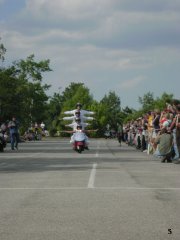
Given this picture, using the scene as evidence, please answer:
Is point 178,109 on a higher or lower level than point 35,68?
lower

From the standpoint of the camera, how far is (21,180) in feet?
54.4

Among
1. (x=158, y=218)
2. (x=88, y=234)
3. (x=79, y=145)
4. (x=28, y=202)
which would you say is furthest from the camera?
(x=79, y=145)

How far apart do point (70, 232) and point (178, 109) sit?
15823mm

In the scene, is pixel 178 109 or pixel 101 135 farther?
pixel 101 135

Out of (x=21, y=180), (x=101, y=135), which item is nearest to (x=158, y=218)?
(x=21, y=180)

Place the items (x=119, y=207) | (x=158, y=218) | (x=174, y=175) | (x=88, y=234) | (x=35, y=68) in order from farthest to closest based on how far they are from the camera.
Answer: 1. (x=35, y=68)
2. (x=174, y=175)
3. (x=119, y=207)
4. (x=158, y=218)
5. (x=88, y=234)

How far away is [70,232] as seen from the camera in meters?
8.73

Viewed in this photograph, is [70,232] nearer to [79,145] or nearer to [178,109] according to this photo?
[178,109]

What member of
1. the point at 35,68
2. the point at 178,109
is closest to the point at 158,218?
the point at 178,109

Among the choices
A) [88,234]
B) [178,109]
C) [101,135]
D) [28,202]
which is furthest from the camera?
[101,135]

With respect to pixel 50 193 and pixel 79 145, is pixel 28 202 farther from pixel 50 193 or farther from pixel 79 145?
pixel 79 145

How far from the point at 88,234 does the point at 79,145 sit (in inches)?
988

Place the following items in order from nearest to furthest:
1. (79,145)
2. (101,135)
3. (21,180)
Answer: (21,180), (79,145), (101,135)

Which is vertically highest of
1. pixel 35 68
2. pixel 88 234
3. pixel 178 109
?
pixel 35 68
